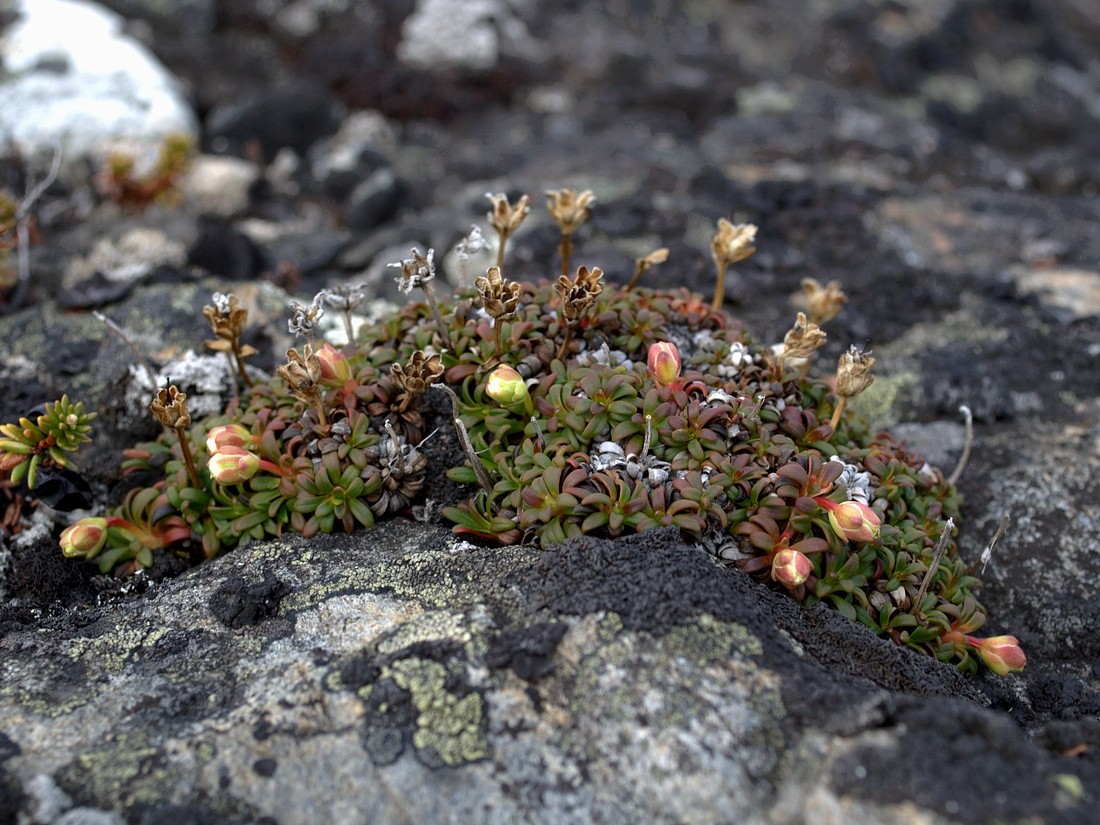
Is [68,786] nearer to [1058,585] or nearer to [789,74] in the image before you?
[1058,585]

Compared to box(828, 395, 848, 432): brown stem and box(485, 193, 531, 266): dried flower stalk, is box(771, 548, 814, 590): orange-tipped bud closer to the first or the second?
box(828, 395, 848, 432): brown stem

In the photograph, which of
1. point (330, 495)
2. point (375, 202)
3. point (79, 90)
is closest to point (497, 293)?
point (330, 495)

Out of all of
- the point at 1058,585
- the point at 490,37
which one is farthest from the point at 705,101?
the point at 1058,585

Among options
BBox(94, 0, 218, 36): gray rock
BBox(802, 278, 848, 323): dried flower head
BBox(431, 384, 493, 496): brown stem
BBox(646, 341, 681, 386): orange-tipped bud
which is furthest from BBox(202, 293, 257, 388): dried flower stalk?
BBox(94, 0, 218, 36): gray rock

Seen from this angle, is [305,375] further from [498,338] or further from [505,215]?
[505,215]

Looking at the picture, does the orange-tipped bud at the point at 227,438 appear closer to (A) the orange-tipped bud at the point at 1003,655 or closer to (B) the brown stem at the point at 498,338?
(B) the brown stem at the point at 498,338
